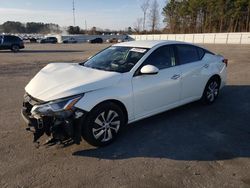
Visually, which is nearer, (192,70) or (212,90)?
(192,70)

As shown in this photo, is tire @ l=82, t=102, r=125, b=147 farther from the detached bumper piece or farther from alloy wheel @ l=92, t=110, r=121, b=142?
the detached bumper piece

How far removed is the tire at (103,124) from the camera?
3.80m

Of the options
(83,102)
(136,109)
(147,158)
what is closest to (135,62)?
(136,109)

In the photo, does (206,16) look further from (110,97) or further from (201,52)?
(110,97)

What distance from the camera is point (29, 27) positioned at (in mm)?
133625

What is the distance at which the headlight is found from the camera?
3.56m

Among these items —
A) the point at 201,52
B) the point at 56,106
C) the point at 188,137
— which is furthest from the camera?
the point at 201,52

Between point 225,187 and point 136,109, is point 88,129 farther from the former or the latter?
point 225,187

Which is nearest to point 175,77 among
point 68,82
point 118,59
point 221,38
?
point 118,59

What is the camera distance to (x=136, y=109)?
439 centimetres

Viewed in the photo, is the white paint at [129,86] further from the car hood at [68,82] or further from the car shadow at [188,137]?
the car shadow at [188,137]

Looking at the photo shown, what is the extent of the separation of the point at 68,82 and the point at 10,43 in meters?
24.6

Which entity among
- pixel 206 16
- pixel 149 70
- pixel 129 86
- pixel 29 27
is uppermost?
pixel 206 16

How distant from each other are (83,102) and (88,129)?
435 mm
